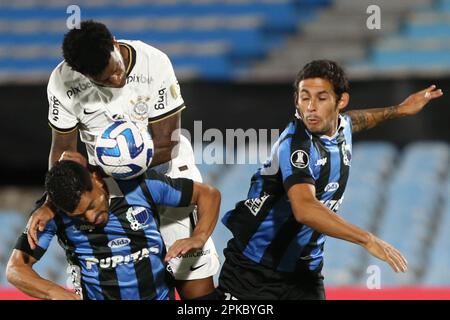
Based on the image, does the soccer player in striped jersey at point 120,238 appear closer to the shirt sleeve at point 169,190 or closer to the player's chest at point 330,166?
the shirt sleeve at point 169,190

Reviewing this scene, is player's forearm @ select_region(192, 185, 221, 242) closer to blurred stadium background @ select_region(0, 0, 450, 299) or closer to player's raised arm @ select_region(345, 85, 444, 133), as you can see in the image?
player's raised arm @ select_region(345, 85, 444, 133)

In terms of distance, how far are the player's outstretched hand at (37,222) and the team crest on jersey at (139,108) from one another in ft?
2.46

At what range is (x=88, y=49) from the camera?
4223mm

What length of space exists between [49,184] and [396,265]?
1338 mm

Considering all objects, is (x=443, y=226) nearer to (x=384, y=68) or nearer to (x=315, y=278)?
(x=384, y=68)

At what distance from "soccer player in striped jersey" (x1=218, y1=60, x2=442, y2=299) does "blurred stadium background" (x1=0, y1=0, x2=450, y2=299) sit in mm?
3449

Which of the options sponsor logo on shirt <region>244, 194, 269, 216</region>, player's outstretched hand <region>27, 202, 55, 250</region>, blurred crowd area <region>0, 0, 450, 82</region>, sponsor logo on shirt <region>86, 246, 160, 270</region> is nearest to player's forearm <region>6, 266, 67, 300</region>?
player's outstretched hand <region>27, 202, 55, 250</region>

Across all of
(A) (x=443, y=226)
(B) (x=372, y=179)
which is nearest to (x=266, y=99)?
(B) (x=372, y=179)

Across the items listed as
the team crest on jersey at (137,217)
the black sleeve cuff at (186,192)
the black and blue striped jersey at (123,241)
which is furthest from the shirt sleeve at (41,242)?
the black sleeve cuff at (186,192)

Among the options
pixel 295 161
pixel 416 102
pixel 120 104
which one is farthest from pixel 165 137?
pixel 416 102

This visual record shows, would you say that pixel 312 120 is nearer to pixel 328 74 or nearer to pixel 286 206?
pixel 328 74

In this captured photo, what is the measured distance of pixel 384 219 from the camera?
348 inches

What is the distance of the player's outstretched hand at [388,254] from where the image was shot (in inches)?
143

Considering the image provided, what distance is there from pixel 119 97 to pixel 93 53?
47cm
